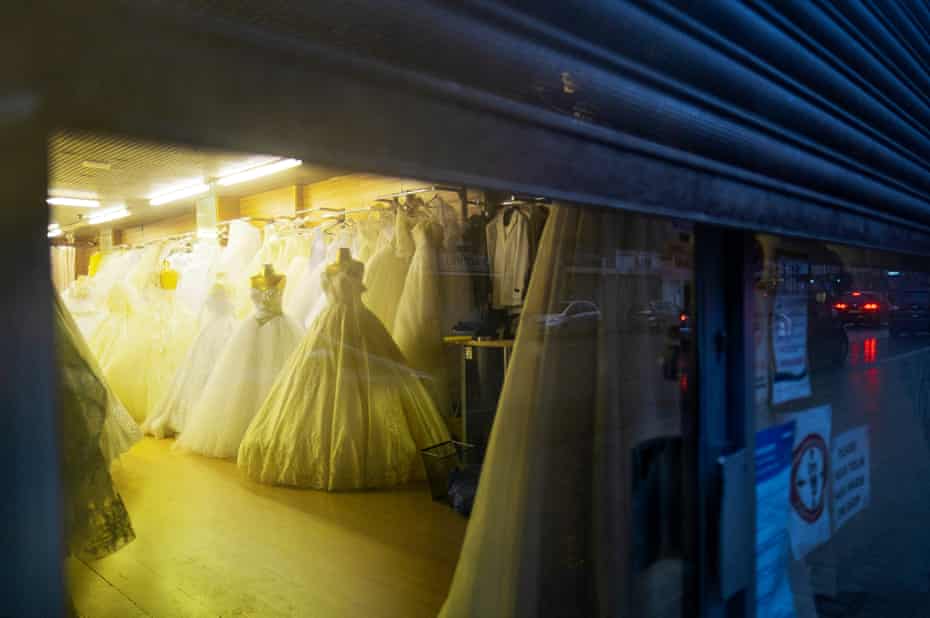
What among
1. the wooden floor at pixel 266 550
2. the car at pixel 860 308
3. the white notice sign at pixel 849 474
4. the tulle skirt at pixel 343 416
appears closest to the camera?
the white notice sign at pixel 849 474

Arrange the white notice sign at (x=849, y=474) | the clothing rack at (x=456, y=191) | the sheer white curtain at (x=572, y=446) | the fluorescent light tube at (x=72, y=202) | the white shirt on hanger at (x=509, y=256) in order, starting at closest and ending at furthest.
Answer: the fluorescent light tube at (x=72, y=202), the clothing rack at (x=456, y=191), the sheer white curtain at (x=572, y=446), the white shirt on hanger at (x=509, y=256), the white notice sign at (x=849, y=474)

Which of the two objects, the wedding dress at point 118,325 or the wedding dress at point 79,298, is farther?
the wedding dress at point 118,325

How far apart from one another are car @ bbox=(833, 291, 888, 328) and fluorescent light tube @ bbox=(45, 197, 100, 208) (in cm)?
259

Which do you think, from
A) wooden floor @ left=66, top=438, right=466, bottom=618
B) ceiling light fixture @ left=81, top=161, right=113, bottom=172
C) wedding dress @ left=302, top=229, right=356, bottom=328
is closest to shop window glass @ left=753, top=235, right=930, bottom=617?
wooden floor @ left=66, top=438, right=466, bottom=618

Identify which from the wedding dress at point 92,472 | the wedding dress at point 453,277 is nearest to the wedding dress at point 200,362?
the wedding dress at point 453,277

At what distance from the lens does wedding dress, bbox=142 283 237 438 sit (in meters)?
4.09

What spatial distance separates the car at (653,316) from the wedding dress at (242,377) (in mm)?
2938

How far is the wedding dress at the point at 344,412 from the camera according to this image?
3436mm

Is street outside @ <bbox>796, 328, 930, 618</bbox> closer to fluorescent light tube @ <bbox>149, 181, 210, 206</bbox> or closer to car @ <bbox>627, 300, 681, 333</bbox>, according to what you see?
car @ <bbox>627, 300, 681, 333</bbox>

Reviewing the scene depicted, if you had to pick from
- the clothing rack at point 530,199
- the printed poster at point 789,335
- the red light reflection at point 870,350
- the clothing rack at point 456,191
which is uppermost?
the clothing rack at point 456,191

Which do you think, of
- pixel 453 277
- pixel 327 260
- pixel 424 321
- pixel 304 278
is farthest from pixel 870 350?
pixel 304 278

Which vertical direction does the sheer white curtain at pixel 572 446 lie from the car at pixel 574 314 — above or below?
below

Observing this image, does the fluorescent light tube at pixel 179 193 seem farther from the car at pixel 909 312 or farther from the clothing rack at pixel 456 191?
the car at pixel 909 312

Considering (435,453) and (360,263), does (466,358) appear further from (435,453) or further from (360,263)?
(360,263)
